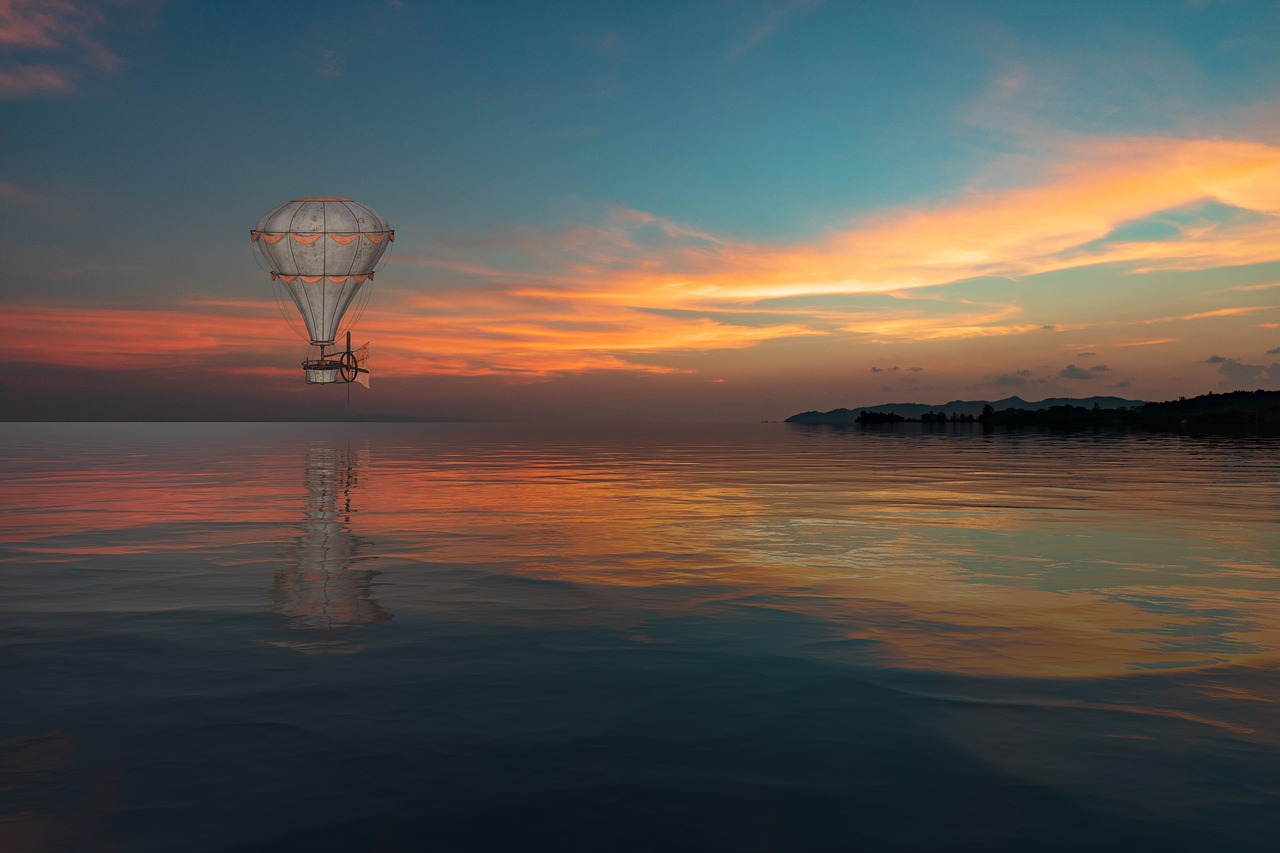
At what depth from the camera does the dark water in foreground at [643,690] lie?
811 cm

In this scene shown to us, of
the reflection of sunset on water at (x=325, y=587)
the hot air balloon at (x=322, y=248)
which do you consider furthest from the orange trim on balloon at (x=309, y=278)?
the reflection of sunset on water at (x=325, y=587)

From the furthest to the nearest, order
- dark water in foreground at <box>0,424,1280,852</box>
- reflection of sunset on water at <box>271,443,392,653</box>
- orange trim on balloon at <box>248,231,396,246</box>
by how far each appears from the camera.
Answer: orange trim on balloon at <box>248,231,396,246</box> < reflection of sunset on water at <box>271,443,392,653</box> < dark water in foreground at <box>0,424,1280,852</box>

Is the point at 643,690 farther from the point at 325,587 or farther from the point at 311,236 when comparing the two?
the point at 311,236

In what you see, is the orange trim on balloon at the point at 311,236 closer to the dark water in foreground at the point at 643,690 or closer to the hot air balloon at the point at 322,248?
the hot air balloon at the point at 322,248

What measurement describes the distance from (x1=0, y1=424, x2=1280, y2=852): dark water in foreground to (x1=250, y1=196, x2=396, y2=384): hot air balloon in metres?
48.3

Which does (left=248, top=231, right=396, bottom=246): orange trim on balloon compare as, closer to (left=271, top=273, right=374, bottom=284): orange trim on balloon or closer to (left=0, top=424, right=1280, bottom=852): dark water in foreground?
(left=271, top=273, right=374, bottom=284): orange trim on balloon

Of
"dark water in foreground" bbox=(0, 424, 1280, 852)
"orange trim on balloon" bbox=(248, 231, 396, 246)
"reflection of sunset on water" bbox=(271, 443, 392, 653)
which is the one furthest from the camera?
"orange trim on balloon" bbox=(248, 231, 396, 246)

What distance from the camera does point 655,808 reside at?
326 inches

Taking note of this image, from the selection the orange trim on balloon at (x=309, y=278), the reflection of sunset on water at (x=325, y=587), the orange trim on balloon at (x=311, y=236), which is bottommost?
the reflection of sunset on water at (x=325, y=587)

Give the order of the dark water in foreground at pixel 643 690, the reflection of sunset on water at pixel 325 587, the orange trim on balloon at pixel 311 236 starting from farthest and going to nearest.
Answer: the orange trim on balloon at pixel 311 236 → the reflection of sunset on water at pixel 325 587 → the dark water in foreground at pixel 643 690

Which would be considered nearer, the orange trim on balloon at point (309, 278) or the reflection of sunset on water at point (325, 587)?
the reflection of sunset on water at point (325, 587)

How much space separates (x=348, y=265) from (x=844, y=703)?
71.6 meters

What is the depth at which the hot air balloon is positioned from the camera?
241 feet

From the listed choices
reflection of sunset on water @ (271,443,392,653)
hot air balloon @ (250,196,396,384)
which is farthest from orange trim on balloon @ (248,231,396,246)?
reflection of sunset on water @ (271,443,392,653)
